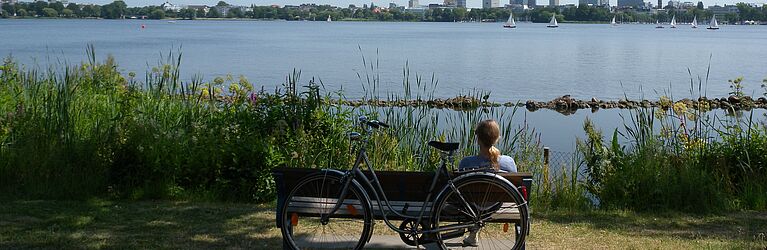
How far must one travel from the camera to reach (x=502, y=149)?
1136 centimetres

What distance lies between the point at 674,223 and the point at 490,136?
90.7 inches

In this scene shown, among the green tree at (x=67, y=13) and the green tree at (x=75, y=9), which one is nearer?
the green tree at (x=67, y=13)

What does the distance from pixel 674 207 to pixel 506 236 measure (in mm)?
2358

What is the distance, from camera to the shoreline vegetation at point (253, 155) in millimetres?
Answer: 8820

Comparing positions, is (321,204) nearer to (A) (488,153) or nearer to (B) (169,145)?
(A) (488,153)

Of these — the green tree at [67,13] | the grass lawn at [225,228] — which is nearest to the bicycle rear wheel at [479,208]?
the grass lawn at [225,228]

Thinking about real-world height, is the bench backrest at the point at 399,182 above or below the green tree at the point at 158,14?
below

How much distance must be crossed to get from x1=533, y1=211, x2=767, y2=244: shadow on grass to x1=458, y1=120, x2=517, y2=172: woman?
4.88ft

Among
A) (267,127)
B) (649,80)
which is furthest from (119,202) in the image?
(649,80)

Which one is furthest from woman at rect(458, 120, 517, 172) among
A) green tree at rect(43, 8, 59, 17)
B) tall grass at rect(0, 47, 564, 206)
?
green tree at rect(43, 8, 59, 17)

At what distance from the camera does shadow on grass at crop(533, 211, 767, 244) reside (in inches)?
299

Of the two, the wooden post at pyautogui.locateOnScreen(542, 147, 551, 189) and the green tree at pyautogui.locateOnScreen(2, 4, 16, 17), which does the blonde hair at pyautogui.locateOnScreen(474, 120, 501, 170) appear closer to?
the wooden post at pyautogui.locateOnScreen(542, 147, 551, 189)

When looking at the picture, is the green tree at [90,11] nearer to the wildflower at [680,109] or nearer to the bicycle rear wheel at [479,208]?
the wildflower at [680,109]

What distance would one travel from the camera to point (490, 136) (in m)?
6.60
